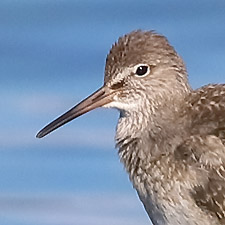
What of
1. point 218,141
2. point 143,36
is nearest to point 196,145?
point 218,141

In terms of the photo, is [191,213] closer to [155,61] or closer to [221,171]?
[221,171]

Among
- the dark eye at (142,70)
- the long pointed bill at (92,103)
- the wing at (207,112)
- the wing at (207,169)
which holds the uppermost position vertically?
the dark eye at (142,70)

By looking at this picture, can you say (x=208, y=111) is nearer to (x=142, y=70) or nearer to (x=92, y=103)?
(x=142, y=70)

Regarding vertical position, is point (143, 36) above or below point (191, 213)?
above

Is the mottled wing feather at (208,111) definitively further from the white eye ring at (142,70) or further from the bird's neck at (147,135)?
the white eye ring at (142,70)

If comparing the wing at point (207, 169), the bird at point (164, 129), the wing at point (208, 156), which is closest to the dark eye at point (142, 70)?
the bird at point (164, 129)

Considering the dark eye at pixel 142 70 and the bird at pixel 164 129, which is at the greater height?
the dark eye at pixel 142 70

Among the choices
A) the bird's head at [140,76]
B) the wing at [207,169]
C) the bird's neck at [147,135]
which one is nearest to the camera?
the wing at [207,169]

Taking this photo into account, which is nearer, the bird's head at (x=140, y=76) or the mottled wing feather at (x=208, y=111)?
the mottled wing feather at (x=208, y=111)

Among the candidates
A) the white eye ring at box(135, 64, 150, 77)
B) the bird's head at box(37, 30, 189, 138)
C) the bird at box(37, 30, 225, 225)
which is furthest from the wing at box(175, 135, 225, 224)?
the white eye ring at box(135, 64, 150, 77)
